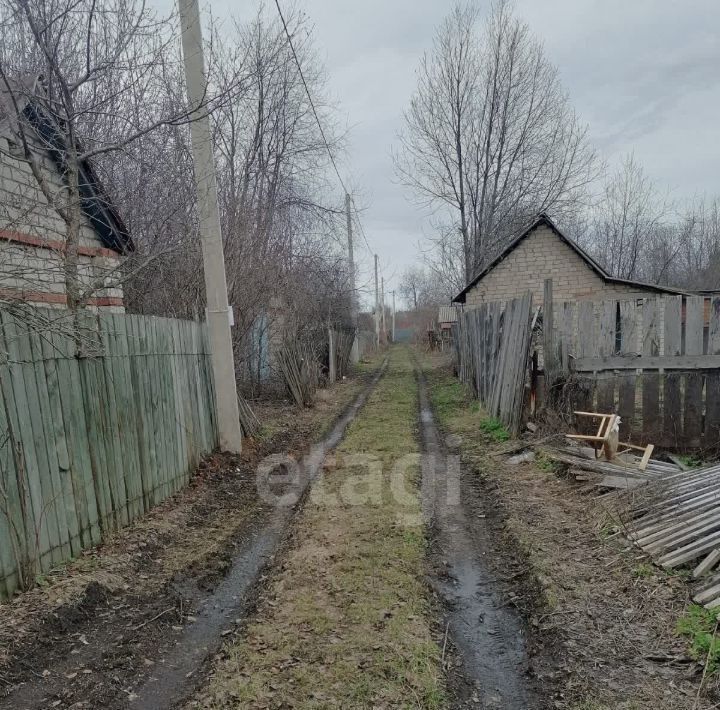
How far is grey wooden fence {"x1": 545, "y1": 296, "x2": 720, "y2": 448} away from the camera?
6004 mm

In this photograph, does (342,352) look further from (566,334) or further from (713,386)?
(713,386)

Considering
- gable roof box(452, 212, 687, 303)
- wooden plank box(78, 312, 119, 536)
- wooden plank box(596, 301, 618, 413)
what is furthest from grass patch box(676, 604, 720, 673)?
gable roof box(452, 212, 687, 303)

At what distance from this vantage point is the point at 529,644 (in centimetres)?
290

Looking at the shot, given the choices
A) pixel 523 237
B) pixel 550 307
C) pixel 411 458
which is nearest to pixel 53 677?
pixel 411 458

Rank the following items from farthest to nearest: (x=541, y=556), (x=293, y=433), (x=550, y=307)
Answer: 1. (x=293, y=433)
2. (x=550, y=307)
3. (x=541, y=556)

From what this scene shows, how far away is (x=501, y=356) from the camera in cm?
868

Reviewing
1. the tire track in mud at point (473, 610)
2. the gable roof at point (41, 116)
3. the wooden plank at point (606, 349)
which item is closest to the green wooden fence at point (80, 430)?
the gable roof at point (41, 116)

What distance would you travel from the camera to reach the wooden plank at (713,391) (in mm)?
5906

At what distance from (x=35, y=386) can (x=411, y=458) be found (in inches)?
188

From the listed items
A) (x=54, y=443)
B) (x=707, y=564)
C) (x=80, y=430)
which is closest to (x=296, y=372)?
(x=80, y=430)

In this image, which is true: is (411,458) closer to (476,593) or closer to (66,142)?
(476,593)

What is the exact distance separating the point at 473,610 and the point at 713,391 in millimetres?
4581

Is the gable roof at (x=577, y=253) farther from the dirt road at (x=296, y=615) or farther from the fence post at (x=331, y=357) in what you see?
the dirt road at (x=296, y=615)

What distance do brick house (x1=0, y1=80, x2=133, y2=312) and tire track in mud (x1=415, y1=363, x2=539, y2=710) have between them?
11.6 ft
